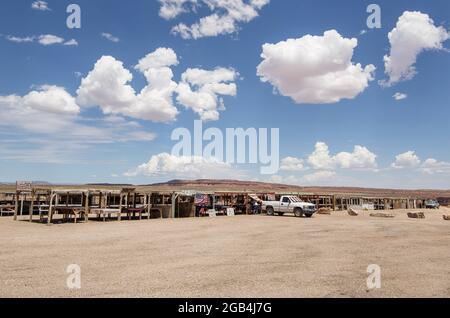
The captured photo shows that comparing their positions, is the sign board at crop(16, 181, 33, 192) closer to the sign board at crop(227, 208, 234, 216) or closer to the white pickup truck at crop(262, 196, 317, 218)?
the sign board at crop(227, 208, 234, 216)

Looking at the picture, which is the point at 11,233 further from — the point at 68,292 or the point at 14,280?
the point at 68,292

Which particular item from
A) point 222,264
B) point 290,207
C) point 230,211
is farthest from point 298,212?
point 222,264

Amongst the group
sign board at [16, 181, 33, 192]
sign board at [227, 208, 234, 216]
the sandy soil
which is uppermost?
sign board at [16, 181, 33, 192]

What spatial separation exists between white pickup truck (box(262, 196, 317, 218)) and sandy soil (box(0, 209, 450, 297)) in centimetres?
1451

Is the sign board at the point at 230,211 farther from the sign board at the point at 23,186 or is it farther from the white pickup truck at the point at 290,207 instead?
the sign board at the point at 23,186

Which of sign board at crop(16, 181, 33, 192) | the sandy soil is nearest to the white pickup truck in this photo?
the sandy soil

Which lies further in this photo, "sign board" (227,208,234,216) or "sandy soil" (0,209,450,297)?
"sign board" (227,208,234,216)

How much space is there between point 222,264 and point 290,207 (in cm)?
2377

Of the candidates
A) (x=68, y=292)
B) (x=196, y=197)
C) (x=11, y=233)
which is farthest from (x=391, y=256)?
(x=196, y=197)

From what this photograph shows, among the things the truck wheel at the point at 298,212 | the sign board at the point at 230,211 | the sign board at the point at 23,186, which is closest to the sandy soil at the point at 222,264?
the sign board at the point at 23,186

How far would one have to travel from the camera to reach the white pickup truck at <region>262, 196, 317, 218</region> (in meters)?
34.0

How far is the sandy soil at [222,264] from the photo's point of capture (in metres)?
8.90

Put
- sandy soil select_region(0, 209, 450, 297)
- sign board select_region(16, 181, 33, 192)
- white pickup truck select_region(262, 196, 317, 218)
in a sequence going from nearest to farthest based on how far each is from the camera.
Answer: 1. sandy soil select_region(0, 209, 450, 297)
2. sign board select_region(16, 181, 33, 192)
3. white pickup truck select_region(262, 196, 317, 218)

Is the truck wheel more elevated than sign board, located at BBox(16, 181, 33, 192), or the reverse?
sign board, located at BBox(16, 181, 33, 192)
